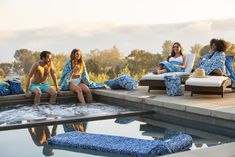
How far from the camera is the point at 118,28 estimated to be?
65.9 ft

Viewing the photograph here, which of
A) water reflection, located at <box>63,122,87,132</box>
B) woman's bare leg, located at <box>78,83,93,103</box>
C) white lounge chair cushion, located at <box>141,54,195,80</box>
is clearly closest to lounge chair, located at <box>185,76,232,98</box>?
white lounge chair cushion, located at <box>141,54,195,80</box>

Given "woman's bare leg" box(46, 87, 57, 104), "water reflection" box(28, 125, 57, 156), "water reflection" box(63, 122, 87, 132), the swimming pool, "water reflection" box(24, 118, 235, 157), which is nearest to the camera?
"water reflection" box(28, 125, 57, 156)

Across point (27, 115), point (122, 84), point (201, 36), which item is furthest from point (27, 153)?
point (201, 36)

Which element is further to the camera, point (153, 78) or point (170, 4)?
point (170, 4)

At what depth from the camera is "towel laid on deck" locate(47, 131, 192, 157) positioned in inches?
180

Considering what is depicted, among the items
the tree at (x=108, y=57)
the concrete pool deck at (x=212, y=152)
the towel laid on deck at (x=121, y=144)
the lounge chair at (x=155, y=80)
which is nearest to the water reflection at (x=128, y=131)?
the towel laid on deck at (x=121, y=144)

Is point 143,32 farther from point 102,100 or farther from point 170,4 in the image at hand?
point 102,100

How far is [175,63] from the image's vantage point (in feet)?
30.7

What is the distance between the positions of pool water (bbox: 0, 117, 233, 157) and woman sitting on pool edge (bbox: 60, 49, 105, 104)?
2338 millimetres

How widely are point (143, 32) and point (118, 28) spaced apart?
1280 millimetres

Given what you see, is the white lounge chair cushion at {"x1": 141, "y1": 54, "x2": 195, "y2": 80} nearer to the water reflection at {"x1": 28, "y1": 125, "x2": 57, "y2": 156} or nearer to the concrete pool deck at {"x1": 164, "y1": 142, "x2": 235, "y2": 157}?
the water reflection at {"x1": 28, "y1": 125, "x2": 57, "y2": 156}

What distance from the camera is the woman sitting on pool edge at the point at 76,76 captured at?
29.8ft

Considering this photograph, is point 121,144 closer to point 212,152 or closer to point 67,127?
point 212,152

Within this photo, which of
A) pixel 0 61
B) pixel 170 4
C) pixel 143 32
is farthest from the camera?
pixel 143 32
